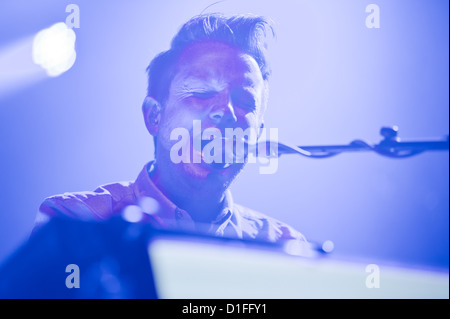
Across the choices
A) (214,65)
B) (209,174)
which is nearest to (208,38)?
(214,65)

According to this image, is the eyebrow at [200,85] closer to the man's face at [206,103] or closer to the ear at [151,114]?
the man's face at [206,103]

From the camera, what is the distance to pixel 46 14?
199 cm

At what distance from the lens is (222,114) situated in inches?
74.2

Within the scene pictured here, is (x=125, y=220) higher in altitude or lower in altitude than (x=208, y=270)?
higher

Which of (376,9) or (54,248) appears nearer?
(54,248)

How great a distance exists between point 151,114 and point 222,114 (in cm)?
29

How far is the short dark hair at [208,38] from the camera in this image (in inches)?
75.7

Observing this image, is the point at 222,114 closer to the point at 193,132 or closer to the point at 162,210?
the point at 193,132

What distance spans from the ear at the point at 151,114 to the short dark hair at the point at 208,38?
0.8 inches

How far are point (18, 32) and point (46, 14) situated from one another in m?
0.14

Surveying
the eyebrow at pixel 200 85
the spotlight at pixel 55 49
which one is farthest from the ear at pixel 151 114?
the spotlight at pixel 55 49

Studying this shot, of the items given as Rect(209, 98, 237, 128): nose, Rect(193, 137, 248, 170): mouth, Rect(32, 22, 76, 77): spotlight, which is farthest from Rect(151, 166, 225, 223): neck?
Rect(32, 22, 76, 77): spotlight
